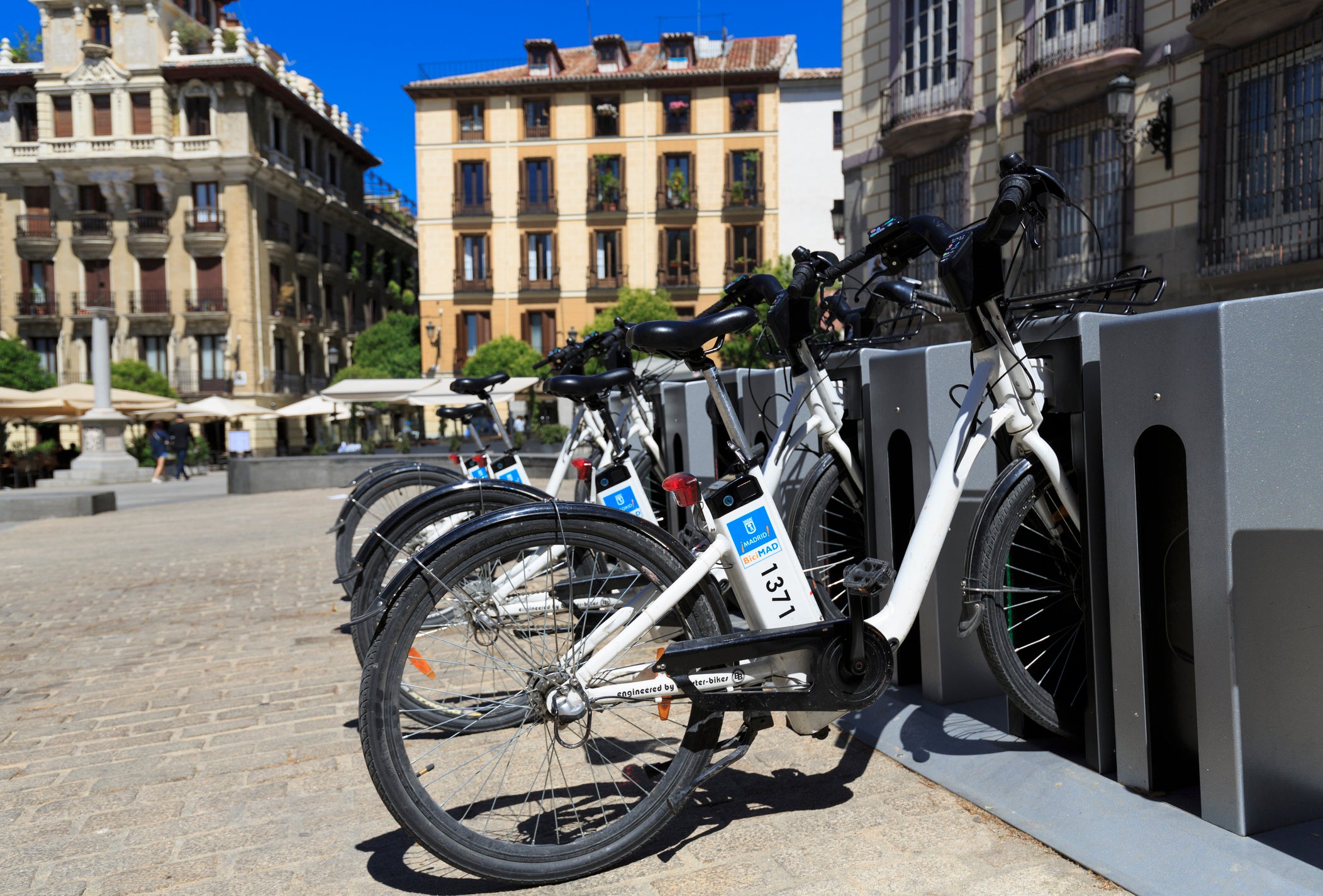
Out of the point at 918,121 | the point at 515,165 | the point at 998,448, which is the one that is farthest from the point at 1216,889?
the point at 515,165

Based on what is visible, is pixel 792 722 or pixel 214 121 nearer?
pixel 792 722

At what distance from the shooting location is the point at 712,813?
289cm

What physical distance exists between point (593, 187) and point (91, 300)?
22.7m

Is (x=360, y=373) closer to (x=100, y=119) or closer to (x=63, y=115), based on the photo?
(x=100, y=119)

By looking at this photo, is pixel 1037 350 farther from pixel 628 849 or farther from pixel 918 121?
pixel 918 121

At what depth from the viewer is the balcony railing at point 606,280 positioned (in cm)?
4438

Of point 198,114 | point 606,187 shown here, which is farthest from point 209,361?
point 606,187

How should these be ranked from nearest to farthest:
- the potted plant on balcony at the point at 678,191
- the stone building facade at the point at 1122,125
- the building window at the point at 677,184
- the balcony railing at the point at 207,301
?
1. the stone building facade at the point at 1122,125
2. the potted plant on balcony at the point at 678,191
3. the building window at the point at 677,184
4. the balcony railing at the point at 207,301

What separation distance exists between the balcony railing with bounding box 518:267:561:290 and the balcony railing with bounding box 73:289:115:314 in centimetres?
1803

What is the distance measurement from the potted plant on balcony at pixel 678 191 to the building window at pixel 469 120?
8675mm

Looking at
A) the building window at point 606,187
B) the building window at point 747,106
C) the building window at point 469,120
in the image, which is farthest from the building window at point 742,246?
the building window at point 469,120

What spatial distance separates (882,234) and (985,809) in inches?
63.5

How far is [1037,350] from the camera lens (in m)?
3.04

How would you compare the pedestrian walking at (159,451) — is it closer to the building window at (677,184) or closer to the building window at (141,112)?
the building window at (677,184)
